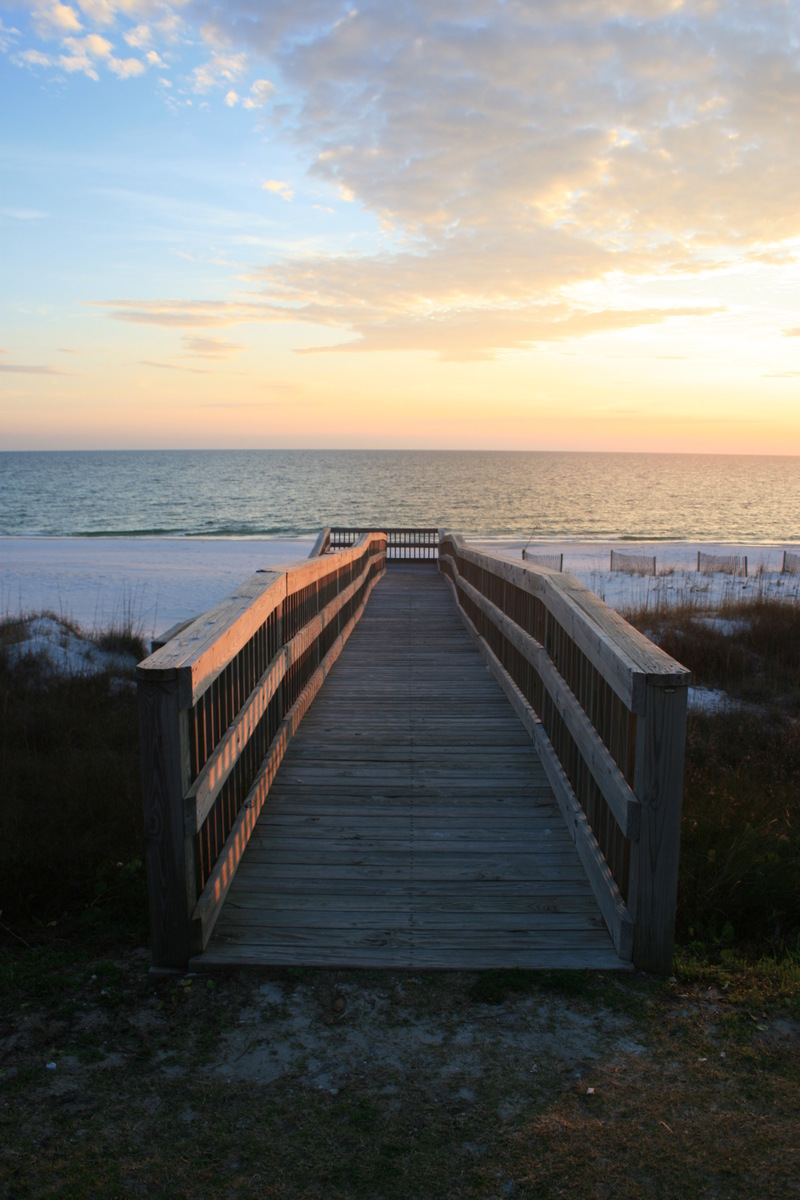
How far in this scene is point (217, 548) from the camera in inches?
1511

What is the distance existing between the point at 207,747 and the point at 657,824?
5.90ft

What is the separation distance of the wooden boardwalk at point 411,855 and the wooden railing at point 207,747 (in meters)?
0.18

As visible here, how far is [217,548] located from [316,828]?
35.2 metres

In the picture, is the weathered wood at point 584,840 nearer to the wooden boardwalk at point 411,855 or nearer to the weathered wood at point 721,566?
the wooden boardwalk at point 411,855

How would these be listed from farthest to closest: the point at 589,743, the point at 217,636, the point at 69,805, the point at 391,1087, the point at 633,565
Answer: the point at 633,565 → the point at 69,805 → the point at 589,743 → the point at 217,636 → the point at 391,1087

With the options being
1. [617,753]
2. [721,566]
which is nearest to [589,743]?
[617,753]

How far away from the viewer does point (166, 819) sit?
2975 mm

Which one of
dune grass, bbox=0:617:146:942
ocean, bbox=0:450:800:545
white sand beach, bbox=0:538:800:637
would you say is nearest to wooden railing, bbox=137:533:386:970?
dune grass, bbox=0:617:146:942

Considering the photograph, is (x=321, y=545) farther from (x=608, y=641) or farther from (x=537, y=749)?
(x=608, y=641)

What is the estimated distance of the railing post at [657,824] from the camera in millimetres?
2906

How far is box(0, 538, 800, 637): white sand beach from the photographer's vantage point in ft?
63.7

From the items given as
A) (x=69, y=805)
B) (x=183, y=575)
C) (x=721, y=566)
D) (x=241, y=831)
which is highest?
(x=241, y=831)

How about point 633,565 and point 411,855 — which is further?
point 633,565

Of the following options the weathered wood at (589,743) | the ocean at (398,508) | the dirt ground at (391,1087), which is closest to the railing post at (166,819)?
the dirt ground at (391,1087)
